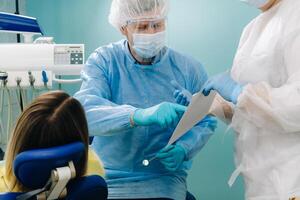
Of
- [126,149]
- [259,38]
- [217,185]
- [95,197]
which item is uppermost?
[259,38]

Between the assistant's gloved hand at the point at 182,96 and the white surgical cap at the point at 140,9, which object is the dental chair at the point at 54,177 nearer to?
the assistant's gloved hand at the point at 182,96

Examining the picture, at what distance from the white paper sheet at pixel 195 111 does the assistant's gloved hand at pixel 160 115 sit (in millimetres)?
47

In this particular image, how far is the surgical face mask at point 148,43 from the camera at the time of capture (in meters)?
1.57

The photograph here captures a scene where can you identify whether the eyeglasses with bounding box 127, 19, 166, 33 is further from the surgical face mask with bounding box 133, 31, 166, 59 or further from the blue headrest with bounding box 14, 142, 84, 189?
the blue headrest with bounding box 14, 142, 84, 189

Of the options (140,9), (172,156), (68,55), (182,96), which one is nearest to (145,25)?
(140,9)

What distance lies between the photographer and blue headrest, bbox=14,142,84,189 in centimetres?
79

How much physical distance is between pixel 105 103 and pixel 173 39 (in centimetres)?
115

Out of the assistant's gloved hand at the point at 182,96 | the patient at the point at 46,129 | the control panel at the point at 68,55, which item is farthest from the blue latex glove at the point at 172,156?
the control panel at the point at 68,55

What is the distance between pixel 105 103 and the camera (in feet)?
4.91

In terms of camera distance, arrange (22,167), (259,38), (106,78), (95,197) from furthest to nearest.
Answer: (106,78), (259,38), (95,197), (22,167)

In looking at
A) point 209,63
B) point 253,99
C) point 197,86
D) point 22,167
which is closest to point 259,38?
point 253,99

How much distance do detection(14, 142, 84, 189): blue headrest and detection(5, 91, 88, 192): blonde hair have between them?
56 millimetres

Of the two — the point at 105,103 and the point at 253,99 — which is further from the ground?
the point at 253,99

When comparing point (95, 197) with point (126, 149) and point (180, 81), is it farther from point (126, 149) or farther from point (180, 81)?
point (180, 81)
